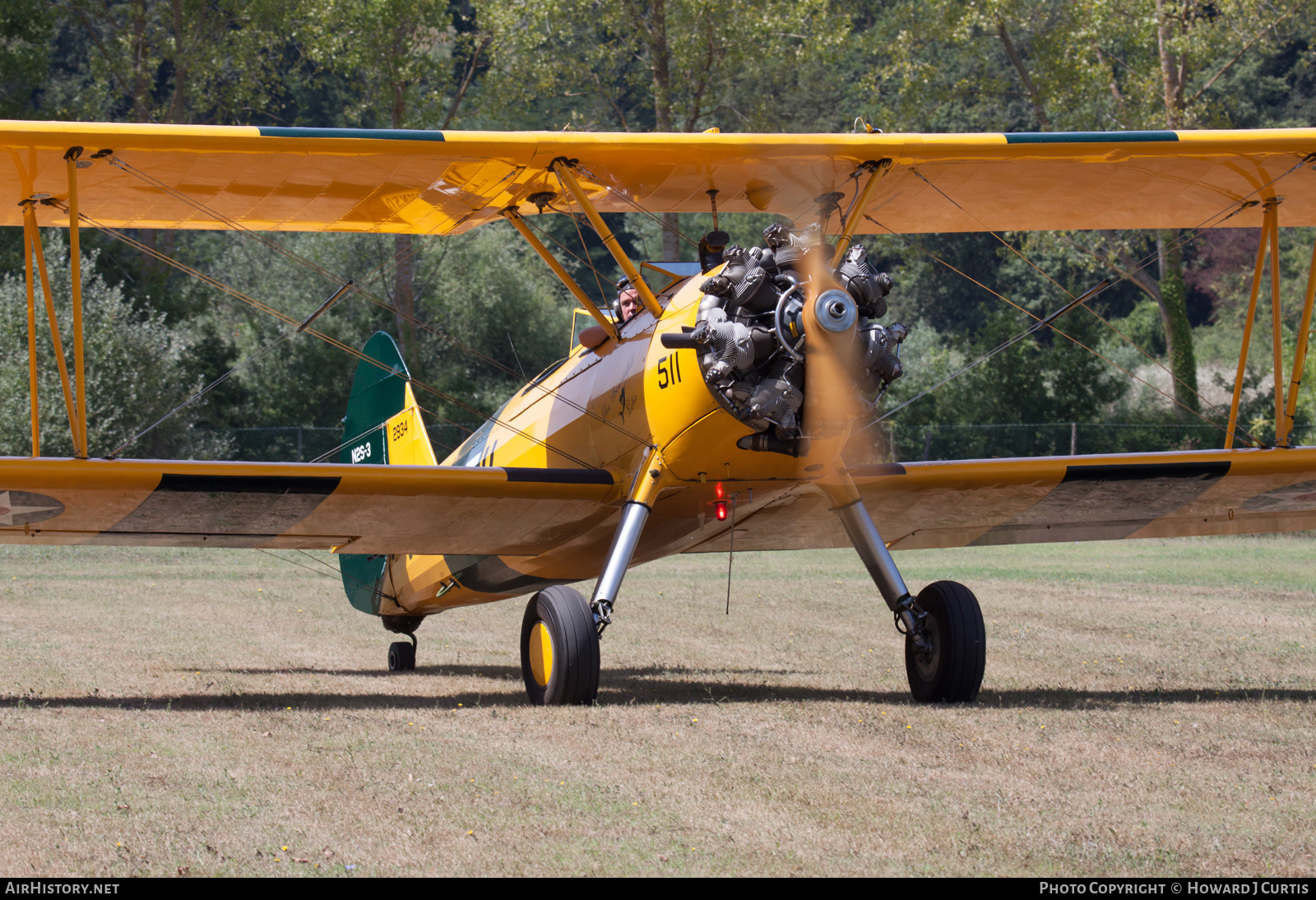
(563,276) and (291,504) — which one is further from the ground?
(563,276)

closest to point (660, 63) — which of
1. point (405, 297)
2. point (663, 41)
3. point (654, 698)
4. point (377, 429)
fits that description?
point (663, 41)

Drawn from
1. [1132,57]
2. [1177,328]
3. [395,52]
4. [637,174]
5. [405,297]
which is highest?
[1132,57]

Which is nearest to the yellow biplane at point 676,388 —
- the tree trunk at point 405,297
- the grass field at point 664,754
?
the grass field at point 664,754

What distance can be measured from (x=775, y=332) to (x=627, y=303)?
1640 millimetres

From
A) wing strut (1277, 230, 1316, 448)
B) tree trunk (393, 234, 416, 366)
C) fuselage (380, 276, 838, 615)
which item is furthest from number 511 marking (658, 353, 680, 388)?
tree trunk (393, 234, 416, 366)

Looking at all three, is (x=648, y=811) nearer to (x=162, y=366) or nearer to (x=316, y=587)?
(x=316, y=587)

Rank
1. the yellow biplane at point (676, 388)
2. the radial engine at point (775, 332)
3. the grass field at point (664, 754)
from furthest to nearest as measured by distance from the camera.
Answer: the yellow biplane at point (676, 388)
the radial engine at point (775, 332)
the grass field at point (664, 754)

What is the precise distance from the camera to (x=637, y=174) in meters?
8.12

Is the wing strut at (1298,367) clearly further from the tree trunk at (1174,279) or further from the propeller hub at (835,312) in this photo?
the tree trunk at (1174,279)

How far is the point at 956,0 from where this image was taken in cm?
3184

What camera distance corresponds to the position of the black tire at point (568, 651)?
6.85m

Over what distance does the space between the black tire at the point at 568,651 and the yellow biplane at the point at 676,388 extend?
0.7 inches

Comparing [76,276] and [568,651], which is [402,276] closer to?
[76,276]

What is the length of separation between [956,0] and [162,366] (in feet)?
64.9
